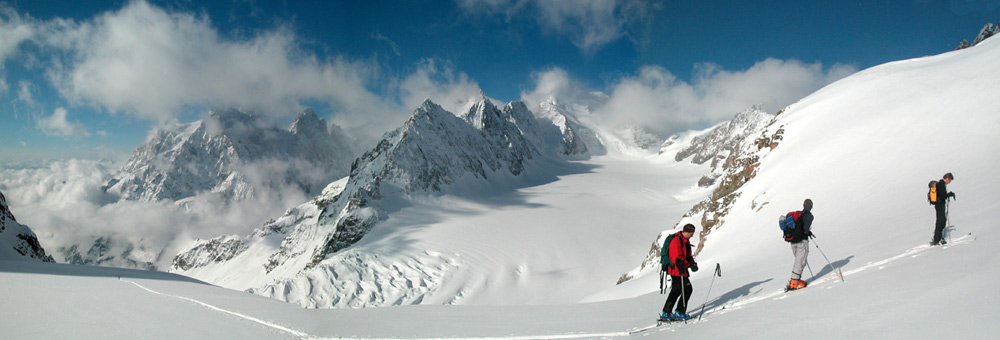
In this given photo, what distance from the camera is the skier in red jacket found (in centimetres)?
727

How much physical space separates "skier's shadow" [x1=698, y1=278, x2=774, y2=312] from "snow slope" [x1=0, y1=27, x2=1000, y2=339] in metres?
0.07

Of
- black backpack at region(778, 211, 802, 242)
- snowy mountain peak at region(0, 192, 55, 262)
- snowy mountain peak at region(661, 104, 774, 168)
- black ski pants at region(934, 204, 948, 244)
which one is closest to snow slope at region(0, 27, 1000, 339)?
black ski pants at region(934, 204, 948, 244)

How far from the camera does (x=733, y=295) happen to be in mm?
9172

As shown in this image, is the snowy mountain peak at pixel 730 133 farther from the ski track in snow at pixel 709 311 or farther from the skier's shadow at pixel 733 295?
the ski track in snow at pixel 709 311

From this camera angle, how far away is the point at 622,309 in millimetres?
9812

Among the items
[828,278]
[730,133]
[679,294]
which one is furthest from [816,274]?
[730,133]

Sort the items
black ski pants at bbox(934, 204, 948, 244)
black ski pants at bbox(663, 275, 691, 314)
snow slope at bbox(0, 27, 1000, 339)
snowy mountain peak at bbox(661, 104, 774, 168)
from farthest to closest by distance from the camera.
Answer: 1. snowy mountain peak at bbox(661, 104, 774, 168)
2. black ski pants at bbox(934, 204, 948, 244)
3. black ski pants at bbox(663, 275, 691, 314)
4. snow slope at bbox(0, 27, 1000, 339)

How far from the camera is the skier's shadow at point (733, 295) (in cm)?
859

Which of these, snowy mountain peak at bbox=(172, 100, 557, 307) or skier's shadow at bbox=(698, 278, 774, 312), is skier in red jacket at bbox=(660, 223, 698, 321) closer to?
skier's shadow at bbox=(698, 278, 774, 312)

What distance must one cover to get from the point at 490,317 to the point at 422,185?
221 feet

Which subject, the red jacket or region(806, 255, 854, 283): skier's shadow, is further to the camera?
region(806, 255, 854, 283): skier's shadow

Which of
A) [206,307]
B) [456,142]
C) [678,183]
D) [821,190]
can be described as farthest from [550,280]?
[678,183]

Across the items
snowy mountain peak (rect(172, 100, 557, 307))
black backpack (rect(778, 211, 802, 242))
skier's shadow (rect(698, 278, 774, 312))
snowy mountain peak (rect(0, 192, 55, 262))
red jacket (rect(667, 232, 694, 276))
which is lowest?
skier's shadow (rect(698, 278, 774, 312))

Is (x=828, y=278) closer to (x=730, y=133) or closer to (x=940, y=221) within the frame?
(x=940, y=221)
